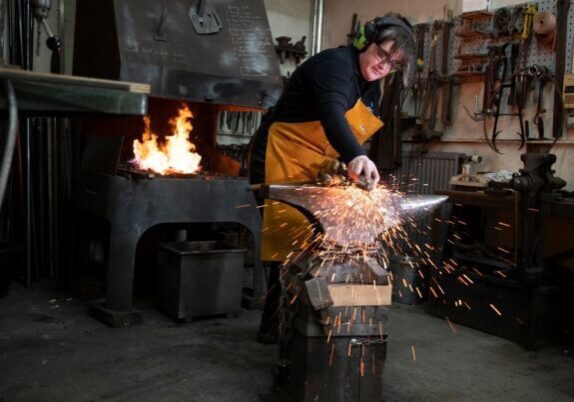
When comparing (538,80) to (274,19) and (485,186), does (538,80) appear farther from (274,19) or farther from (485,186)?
(274,19)

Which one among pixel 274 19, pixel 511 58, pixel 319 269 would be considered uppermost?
pixel 274 19

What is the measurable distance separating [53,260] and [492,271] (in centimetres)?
328

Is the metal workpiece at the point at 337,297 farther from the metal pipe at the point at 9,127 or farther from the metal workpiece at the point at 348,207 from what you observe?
the metal pipe at the point at 9,127

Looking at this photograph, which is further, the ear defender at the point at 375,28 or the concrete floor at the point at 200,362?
the concrete floor at the point at 200,362

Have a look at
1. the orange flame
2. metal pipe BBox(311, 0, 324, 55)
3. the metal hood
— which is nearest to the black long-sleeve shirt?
the metal hood

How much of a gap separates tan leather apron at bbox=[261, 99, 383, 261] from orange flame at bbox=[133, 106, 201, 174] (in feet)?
4.35

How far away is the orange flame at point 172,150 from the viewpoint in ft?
13.8

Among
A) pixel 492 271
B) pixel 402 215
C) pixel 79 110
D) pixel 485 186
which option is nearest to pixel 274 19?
pixel 485 186

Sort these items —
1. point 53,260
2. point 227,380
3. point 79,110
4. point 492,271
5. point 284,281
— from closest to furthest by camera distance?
point 79,110
point 284,281
point 227,380
point 492,271
point 53,260

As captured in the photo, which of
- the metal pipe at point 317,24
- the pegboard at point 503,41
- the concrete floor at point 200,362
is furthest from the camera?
the metal pipe at point 317,24

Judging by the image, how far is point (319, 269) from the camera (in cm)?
224

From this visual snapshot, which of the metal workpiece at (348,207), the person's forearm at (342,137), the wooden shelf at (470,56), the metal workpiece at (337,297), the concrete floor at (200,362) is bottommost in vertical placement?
the concrete floor at (200,362)

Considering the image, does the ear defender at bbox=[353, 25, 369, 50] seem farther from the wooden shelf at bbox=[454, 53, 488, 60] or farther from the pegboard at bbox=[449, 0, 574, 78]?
the wooden shelf at bbox=[454, 53, 488, 60]

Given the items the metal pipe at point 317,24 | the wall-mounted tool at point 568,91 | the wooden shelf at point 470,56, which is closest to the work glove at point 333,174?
the wall-mounted tool at point 568,91
